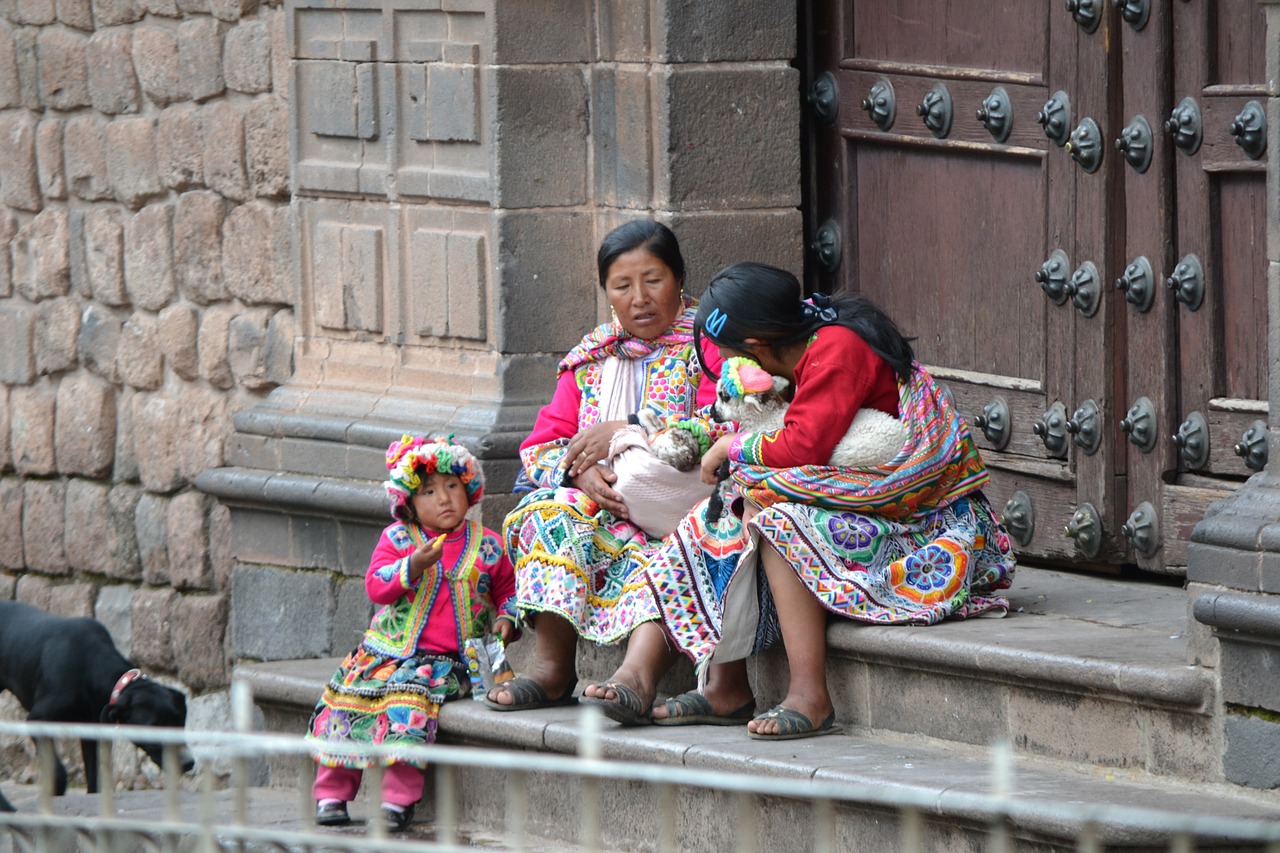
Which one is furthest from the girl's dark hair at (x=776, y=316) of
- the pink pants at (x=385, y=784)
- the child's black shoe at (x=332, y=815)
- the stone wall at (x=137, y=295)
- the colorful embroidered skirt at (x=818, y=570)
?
the stone wall at (x=137, y=295)

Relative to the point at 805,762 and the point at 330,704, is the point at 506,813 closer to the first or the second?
the point at 330,704

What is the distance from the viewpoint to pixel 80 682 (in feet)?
20.9

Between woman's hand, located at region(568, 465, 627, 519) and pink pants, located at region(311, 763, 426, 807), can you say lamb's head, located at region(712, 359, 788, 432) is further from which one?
pink pants, located at region(311, 763, 426, 807)

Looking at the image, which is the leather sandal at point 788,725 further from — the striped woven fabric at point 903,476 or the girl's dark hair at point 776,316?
the girl's dark hair at point 776,316

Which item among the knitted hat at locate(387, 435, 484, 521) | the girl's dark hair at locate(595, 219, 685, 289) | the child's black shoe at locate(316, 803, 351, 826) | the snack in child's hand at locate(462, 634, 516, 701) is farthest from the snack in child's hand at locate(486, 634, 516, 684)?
the girl's dark hair at locate(595, 219, 685, 289)

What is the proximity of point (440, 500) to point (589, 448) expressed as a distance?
0.39 metres

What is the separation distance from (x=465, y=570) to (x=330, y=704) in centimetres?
46

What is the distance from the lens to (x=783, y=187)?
5.89m

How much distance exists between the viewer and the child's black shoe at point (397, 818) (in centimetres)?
506

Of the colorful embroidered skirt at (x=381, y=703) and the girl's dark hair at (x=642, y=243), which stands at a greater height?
the girl's dark hair at (x=642, y=243)

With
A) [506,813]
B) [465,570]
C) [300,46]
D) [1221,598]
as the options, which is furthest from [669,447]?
[300,46]

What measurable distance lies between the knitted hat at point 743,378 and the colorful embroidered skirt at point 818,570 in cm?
29

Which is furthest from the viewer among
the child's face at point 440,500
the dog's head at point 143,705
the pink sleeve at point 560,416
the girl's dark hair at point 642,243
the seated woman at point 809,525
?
the dog's head at point 143,705

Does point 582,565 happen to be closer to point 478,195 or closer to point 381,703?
point 381,703
